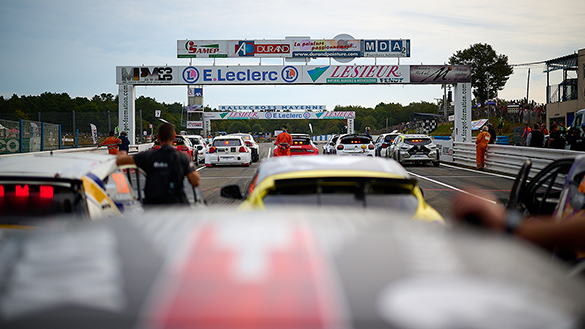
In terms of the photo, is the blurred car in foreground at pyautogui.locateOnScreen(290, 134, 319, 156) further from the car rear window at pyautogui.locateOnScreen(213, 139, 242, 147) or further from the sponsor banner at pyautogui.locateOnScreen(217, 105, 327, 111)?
the sponsor banner at pyautogui.locateOnScreen(217, 105, 327, 111)

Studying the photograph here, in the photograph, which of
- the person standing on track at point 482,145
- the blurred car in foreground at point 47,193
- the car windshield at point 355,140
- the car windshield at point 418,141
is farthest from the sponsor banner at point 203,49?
the blurred car in foreground at point 47,193

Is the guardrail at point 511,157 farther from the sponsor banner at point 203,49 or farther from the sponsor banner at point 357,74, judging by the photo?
the sponsor banner at point 203,49

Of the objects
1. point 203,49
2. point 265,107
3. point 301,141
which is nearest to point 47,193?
point 301,141

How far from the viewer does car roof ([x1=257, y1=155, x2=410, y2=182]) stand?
399 centimetres

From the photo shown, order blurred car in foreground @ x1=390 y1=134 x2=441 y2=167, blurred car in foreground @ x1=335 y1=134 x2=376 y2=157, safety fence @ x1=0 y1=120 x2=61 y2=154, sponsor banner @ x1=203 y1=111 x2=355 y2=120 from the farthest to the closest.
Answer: sponsor banner @ x1=203 y1=111 x2=355 y2=120 < blurred car in foreground @ x1=335 y1=134 x2=376 y2=157 < blurred car in foreground @ x1=390 y1=134 x2=441 y2=167 < safety fence @ x1=0 y1=120 x2=61 y2=154

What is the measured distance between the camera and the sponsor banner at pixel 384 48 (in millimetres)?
38438

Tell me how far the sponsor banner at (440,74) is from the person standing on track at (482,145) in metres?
15.3

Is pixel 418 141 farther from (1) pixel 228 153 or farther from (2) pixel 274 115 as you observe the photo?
(2) pixel 274 115

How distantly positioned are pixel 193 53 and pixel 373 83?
13.0m

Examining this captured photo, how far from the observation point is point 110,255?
1.58 m

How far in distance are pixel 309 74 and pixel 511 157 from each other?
19.6 meters

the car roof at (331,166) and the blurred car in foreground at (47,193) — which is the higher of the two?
the car roof at (331,166)

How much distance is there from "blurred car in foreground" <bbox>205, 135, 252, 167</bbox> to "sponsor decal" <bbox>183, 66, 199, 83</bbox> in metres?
12.0

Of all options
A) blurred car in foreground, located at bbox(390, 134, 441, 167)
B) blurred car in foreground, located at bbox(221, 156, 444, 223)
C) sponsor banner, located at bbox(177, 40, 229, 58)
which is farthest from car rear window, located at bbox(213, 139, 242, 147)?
blurred car in foreground, located at bbox(221, 156, 444, 223)
